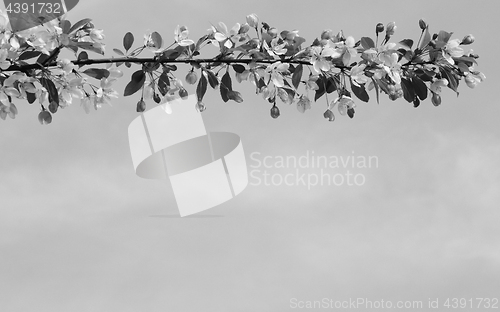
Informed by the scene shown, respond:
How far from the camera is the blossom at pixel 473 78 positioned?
3906 millimetres

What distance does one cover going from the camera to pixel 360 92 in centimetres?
374

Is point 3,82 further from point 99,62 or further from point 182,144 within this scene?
point 182,144

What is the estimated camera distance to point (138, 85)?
3.66m

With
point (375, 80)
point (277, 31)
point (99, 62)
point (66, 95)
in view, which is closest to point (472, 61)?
point (375, 80)

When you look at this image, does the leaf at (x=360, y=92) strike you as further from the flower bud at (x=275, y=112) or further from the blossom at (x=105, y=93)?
the blossom at (x=105, y=93)

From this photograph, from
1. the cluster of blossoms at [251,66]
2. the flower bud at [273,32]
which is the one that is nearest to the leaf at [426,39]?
the cluster of blossoms at [251,66]

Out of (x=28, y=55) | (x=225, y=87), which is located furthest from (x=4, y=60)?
(x=225, y=87)

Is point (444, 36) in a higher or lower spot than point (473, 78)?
higher

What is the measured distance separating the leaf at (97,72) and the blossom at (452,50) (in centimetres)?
237

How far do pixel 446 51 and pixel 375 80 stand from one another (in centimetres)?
56

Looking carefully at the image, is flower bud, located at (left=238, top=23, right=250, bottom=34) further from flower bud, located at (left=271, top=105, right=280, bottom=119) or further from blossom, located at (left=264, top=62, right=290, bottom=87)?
flower bud, located at (left=271, top=105, right=280, bottom=119)

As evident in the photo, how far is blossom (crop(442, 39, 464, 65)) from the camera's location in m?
3.69

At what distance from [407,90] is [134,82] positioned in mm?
1935

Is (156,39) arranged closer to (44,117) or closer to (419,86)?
(44,117)
